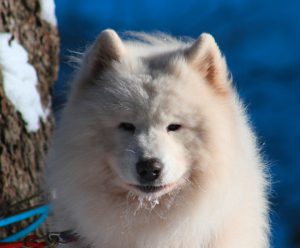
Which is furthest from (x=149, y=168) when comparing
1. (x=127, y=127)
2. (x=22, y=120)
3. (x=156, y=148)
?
(x=22, y=120)

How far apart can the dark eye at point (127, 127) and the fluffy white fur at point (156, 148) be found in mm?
23

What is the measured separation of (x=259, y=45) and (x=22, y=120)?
214 centimetres

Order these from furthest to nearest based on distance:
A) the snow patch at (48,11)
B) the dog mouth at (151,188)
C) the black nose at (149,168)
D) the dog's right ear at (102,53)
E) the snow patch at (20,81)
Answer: the snow patch at (48,11) → the snow patch at (20,81) → the dog's right ear at (102,53) → the dog mouth at (151,188) → the black nose at (149,168)

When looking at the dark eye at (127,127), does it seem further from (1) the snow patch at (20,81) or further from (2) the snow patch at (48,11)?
(2) the snow patch at (48,11)

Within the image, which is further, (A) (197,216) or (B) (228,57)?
(B) (228,57)

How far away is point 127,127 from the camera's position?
10.0 feet

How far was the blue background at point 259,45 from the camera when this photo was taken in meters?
5.31

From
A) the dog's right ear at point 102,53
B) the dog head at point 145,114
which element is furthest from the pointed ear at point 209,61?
the dog's right ear at point 102,53

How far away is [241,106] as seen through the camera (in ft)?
11.9

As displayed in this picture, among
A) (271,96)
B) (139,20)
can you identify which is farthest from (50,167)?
(271,96)

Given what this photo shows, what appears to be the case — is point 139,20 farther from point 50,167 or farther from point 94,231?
point 94,231

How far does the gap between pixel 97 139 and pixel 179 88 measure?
0.48 meters

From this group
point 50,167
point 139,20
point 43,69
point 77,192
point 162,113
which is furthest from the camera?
point 139,20

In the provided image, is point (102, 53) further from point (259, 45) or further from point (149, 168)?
point (259, 45)
